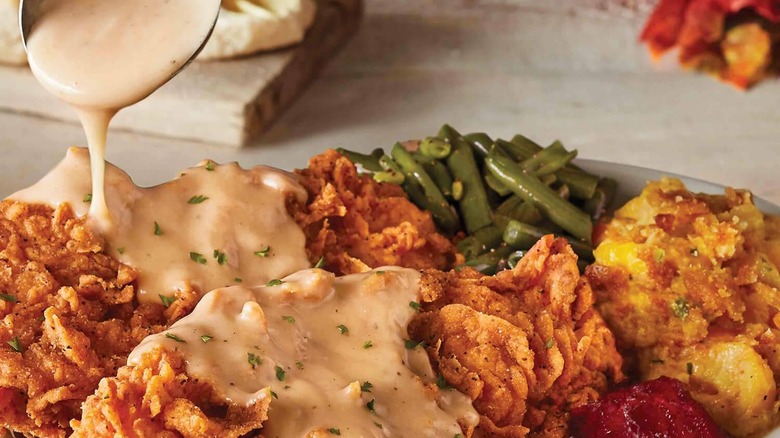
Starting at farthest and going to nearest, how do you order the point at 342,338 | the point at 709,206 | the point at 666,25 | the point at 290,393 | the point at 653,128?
the point at 666,25, the point at 653,128, the point at 709,206, the point at 342,338, the point at 290,393

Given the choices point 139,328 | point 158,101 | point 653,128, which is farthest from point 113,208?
→ point 653,128

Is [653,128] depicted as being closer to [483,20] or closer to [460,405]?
[483,20]

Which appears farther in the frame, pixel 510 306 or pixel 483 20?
pixel 483 20

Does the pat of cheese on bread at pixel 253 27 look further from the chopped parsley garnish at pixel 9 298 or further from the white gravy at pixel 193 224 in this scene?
the chopped parsley garnish at pixel 9 298

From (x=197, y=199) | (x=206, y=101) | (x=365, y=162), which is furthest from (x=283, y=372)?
(x=206, y=101)

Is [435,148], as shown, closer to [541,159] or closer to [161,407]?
[541,159]

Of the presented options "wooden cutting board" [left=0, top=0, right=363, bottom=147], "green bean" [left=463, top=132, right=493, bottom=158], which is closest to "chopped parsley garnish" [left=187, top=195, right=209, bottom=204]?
"green bean" [left=463, top=132, right=493, bottom=158]
